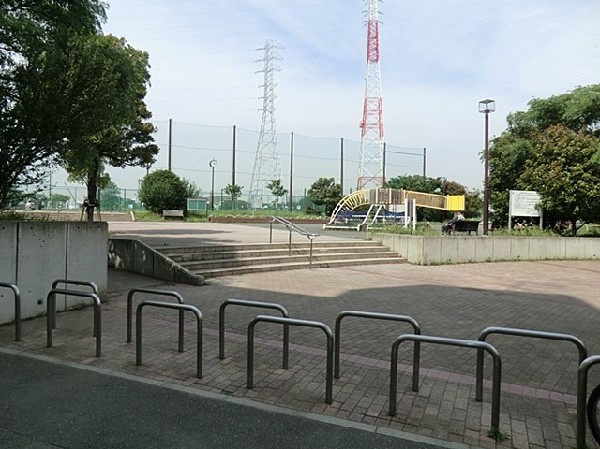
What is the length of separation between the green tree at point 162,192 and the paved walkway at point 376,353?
24219 mm

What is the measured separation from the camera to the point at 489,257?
16.5 m

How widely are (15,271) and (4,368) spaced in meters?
2.43

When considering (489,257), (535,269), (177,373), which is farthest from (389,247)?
(177,373)

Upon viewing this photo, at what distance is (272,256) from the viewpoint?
43.6ft

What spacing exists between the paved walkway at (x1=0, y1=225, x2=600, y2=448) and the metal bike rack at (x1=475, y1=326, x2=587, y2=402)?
161 mm

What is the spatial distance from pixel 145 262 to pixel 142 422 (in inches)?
298

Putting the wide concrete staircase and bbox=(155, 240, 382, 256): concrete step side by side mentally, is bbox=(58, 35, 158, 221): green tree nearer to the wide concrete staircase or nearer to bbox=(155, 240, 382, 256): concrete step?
bbox=(155, 240, 382, 256): concrete step

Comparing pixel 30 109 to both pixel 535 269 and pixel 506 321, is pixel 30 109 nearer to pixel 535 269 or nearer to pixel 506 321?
pixel 506 321

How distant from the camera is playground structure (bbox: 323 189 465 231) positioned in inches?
1041

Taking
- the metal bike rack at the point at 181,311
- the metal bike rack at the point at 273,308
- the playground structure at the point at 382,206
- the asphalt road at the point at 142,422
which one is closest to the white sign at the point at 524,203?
the playground structure at the point at 382,206

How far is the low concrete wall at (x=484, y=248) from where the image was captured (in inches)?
599

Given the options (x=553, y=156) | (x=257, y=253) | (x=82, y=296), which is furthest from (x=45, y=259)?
(x=553, y=156)

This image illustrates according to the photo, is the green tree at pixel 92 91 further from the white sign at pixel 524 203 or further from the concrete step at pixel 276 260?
the white sign at pixel 524 203

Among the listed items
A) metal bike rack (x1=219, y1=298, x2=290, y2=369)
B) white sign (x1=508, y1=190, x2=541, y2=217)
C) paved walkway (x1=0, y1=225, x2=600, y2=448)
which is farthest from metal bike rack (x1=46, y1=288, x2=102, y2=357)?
white sign (x1=508, y1=190, x2=541, y2=217)
